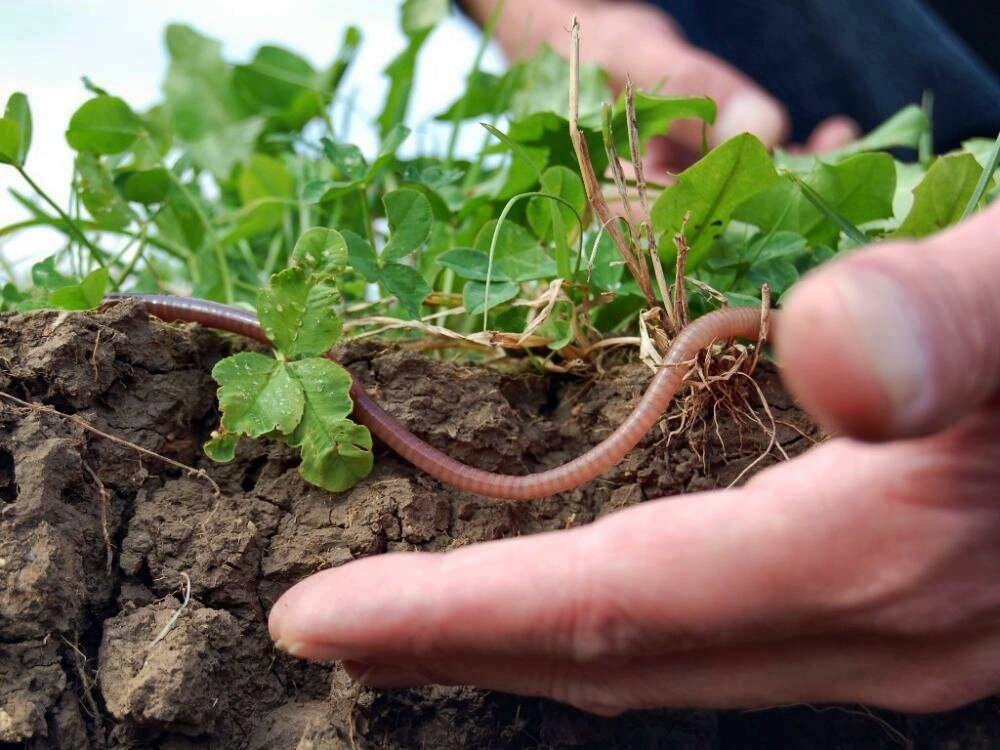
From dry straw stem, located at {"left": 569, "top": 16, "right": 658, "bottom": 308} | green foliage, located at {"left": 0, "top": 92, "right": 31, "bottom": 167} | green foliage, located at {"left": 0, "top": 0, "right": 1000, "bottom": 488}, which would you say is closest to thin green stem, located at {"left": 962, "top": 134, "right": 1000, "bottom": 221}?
green foliage, located at {"left": 0, "top": 0, "right": 1000, "bottom": 488}

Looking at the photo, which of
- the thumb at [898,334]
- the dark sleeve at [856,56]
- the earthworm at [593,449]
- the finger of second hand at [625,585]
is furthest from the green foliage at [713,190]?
the dark sleeve at [856,56]

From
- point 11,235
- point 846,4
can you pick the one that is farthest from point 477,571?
point 846,4

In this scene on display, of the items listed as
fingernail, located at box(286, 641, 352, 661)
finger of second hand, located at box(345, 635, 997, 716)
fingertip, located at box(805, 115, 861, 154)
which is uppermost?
fingertip, located at box(805, 115, 861, 154)

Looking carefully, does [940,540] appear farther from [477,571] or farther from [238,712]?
[238,712]

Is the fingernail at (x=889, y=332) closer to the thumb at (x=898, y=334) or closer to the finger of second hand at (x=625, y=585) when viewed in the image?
the thumb at (x=898, y=334)

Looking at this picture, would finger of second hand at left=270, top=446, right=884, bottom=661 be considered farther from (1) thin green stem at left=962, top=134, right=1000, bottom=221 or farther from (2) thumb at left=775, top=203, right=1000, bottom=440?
(1) thin green stem at left=962, top=134, right=1000, bottom=221

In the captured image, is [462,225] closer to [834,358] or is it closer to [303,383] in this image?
[303,383]
